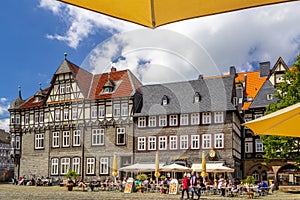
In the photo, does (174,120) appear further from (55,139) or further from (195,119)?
(55,139)

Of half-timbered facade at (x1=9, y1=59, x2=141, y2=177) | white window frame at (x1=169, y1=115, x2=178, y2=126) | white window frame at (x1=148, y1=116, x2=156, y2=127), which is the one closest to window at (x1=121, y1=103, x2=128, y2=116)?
half-timbered facade at (x1=9, y1=59, x2=141, y2=177)

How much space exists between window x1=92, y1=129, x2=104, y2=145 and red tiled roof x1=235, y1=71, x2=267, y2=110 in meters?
13.0

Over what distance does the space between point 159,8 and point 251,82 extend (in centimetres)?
4061

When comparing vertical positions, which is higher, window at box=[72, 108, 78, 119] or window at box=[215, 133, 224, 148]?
window at box=[72, 108, 78, 119]

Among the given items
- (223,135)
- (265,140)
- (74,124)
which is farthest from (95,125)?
(265,140)

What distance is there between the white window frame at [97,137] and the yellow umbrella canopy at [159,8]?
108 feet

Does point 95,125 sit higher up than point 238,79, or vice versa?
point 238,79

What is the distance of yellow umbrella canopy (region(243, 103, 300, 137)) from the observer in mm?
4352

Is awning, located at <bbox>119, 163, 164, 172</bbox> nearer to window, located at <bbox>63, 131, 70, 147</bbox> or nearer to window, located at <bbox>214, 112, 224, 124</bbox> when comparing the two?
window, located at <bbox>214, 112, 224, 124</bbox>

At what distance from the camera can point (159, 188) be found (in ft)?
83.1

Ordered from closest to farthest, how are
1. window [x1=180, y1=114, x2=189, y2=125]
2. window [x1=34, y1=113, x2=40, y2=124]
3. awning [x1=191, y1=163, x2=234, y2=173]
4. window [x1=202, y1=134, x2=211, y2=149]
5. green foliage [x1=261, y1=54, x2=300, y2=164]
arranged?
1. green foliage [x1=261, y1=54, x2=300, y2=164]
2. awning [x1=191, y1=163, x2=234, y2=173]
3. window [x1=202, y1=134, x2=211, y2=149]
4. window [x1=180, y1=114, x2=189, y2=125]
5. window [x1=34, y1=113, x2=40, y2=124]

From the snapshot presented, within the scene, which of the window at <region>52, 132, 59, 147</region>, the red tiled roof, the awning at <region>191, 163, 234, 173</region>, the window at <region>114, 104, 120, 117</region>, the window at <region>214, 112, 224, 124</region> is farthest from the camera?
the red tiled roof

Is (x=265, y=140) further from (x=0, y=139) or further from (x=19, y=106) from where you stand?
(x=0, y=139)

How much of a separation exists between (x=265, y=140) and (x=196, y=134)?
7.75 metres
